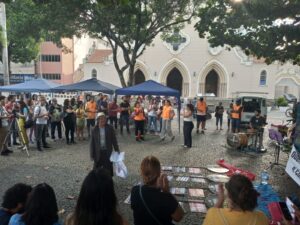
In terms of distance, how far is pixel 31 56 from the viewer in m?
30.5

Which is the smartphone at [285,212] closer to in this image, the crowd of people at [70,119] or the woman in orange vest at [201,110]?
the crowd of people at [70,119]

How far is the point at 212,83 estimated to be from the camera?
4288 centimetres

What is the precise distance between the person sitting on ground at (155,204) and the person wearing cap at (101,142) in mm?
3539

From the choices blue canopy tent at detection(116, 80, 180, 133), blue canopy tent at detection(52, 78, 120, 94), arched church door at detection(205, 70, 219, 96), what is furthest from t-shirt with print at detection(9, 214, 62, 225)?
arched church door at detection(205, 70, 219, 96)

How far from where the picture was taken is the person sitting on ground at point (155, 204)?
102 inches

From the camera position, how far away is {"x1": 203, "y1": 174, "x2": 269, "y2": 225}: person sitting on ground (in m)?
2.32

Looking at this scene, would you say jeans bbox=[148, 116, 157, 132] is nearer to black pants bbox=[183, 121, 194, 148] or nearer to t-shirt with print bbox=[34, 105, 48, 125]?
black pants bbox=[183, 121, 194, 148]

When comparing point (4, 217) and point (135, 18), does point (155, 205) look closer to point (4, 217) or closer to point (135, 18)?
point (4, 217)

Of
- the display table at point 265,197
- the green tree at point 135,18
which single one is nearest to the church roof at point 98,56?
the green tree at point 135,18

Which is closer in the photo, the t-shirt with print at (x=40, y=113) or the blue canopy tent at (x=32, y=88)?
the t-shirt with print at (x=40, y=113)

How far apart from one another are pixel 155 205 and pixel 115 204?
57cm

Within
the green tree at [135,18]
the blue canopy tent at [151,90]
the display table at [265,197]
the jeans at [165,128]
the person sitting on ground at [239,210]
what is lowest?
the display table at [265,197]

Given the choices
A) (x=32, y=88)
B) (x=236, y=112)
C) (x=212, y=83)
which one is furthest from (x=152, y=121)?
(x=212, y=83)

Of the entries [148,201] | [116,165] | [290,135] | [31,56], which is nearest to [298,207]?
[148,201]
